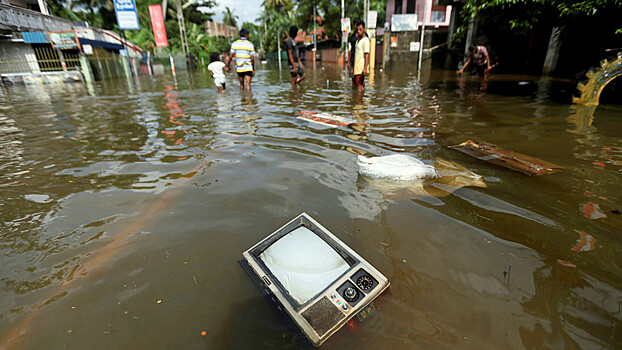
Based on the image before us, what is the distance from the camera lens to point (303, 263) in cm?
145

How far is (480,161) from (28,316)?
12.6 ft

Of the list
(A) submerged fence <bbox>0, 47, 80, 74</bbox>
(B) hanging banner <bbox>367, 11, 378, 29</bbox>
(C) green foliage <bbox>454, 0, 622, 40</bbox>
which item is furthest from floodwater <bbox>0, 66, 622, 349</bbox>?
(A) submerged fence <bbox>0, 47, 80, 74</bbox>

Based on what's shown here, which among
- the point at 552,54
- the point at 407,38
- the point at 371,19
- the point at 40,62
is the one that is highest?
the point at 371,19

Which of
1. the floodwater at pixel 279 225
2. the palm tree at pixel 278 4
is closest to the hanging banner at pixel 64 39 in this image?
the floodwater at pixel 279 225

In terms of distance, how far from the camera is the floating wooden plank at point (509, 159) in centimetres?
277

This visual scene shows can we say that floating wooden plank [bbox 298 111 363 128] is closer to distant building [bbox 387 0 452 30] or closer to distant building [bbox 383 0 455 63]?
distant building [bbox 383 0 455 63]

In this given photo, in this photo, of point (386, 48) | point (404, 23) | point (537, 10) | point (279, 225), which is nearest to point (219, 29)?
point (386, 48)

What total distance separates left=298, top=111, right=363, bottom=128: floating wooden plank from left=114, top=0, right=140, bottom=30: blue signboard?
1899 centimetres

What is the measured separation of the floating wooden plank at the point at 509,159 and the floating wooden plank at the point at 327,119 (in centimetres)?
193

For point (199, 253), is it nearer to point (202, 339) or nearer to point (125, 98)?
point (202, 339)

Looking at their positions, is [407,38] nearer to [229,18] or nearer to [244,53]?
[244,53]

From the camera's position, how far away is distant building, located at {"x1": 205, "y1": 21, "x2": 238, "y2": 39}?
49.8 metres

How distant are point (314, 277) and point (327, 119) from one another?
4.18 metres

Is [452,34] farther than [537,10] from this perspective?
Yes
